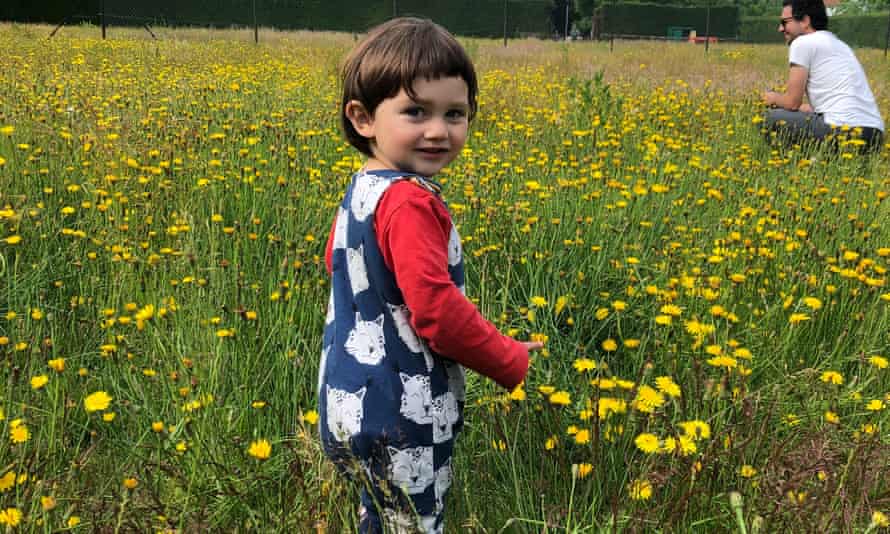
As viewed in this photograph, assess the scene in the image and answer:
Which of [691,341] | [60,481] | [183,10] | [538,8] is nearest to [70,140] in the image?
[60,481]

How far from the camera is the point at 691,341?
2.27 metres

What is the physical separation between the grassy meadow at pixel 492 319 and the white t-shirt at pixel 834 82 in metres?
0.86

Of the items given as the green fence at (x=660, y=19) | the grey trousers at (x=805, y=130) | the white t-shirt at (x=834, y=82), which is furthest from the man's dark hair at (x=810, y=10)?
the green fence at (x=660, y=19)

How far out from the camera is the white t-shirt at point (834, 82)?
5.43m

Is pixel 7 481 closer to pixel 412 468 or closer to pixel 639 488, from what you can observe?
pixel 412 468

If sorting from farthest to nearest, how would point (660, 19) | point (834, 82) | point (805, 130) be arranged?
point (660, 19), point (834, 82), point (805, 130)

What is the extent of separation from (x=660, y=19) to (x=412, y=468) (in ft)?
143

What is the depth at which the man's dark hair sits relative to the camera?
574 cm

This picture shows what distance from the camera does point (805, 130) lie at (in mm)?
5375

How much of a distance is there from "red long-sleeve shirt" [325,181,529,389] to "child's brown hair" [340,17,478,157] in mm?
210

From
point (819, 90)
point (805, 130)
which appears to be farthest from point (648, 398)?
point (819, 90)

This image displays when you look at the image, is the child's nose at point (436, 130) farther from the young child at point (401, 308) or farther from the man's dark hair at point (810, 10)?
the man's dark hair at point (810, 10)

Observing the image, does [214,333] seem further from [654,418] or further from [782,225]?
[782,225]

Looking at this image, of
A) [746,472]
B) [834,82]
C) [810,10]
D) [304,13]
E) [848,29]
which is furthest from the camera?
[848,29]
